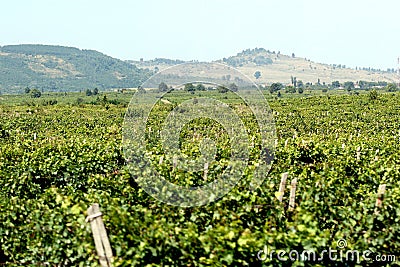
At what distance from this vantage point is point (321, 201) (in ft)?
24.9

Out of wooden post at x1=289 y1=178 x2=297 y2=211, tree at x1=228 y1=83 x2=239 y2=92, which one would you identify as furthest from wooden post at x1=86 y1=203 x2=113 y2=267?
tree at x1=228 y1=83 x2=239 y2=92

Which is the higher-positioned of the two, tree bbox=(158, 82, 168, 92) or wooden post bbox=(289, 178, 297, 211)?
tree bbox=(158, 82, 168, 92)

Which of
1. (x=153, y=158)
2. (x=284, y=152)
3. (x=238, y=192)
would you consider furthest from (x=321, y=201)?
(x=284, y=152)

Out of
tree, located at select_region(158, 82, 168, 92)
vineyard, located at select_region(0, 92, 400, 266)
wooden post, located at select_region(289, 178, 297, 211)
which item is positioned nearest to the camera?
vineyard, located at select_region(0, 92, 400, 266)

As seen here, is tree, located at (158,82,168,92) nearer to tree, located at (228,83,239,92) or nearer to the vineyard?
tree, located at (228,83,239,92)

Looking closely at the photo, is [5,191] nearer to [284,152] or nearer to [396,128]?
[284,152]

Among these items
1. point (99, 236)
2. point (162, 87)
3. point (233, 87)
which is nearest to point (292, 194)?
point (233, 87)

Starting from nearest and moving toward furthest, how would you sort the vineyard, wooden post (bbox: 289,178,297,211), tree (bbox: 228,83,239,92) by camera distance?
the vineyard < wooden post (bbox: 289,178,297,211) < tree (bbox: 228,83,239,92)

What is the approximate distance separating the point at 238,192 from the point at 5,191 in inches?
199

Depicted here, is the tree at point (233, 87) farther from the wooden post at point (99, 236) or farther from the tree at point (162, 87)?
the wooden post at point (99, 236)

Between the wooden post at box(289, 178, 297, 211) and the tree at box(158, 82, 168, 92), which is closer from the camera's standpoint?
the wooden post at box(289, 178, 297, 211)

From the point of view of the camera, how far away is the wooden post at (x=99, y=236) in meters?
5.32

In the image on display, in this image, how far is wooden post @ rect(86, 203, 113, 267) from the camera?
5.32 m

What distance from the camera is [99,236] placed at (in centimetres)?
539
